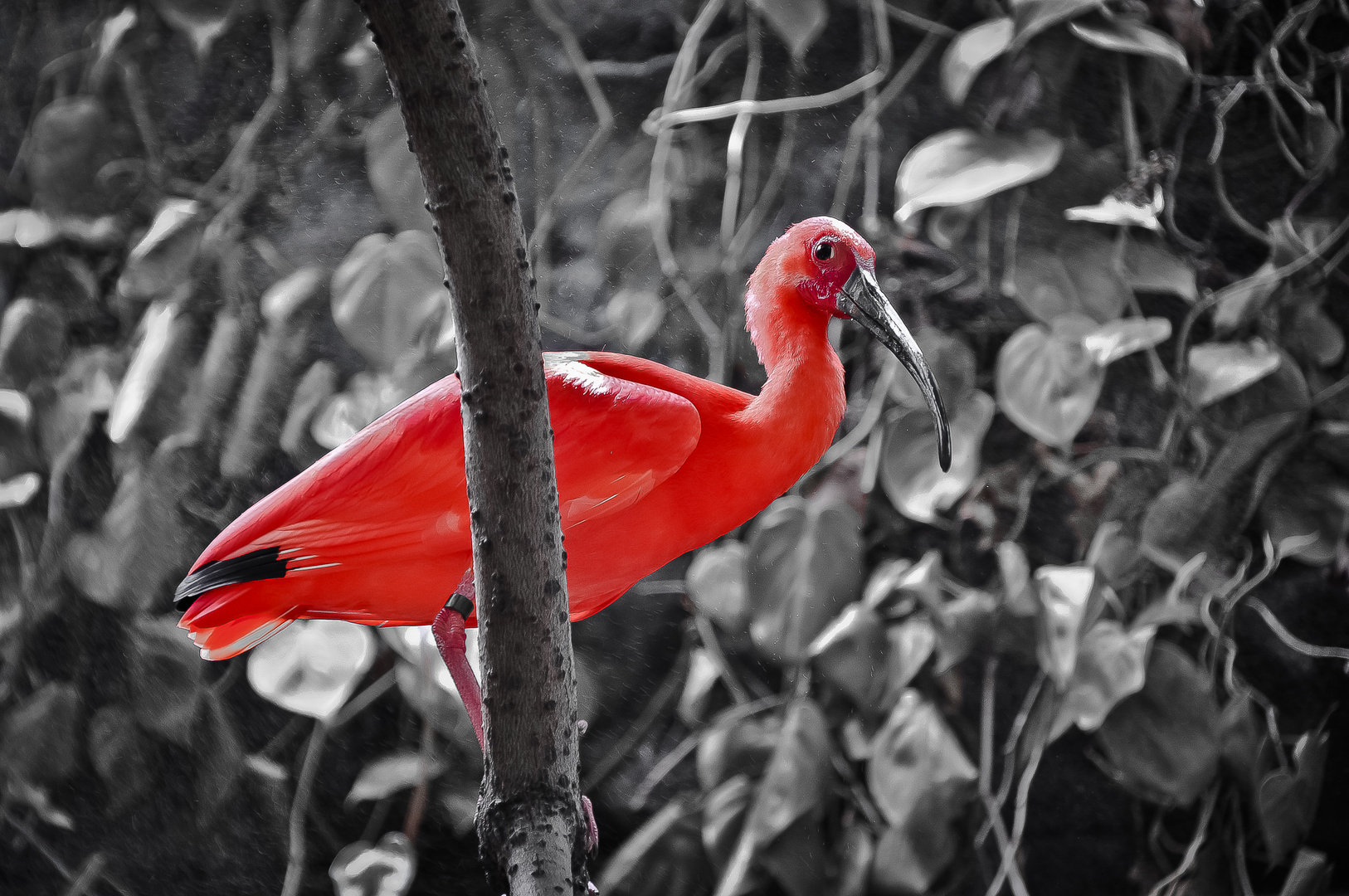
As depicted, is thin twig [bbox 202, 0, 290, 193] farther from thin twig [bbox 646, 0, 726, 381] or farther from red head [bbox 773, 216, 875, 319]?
red head [bbox 773, 216, 875, 319]

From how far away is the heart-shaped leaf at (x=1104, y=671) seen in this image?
1.17 metres

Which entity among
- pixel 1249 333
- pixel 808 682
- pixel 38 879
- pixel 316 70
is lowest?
pixel 38 879

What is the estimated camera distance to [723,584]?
126 centimetres

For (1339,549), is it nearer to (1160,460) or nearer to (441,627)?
(1160,460)

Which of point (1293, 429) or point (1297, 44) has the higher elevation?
point (1297, 44)

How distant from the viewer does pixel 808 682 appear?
1.32 m

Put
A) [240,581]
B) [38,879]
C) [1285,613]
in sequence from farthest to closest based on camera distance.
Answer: [38,879], [1285,613], [240,581]

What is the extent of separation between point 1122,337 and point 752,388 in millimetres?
497

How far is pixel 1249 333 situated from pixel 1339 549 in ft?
0.98

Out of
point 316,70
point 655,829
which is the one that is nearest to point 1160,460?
point 655,829

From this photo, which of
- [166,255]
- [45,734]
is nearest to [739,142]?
[166,255]

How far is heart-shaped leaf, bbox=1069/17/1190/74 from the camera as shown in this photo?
47.4 inches

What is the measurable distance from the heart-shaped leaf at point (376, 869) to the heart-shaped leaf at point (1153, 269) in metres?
→ 1.20

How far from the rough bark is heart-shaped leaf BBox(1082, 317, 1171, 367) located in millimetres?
839
